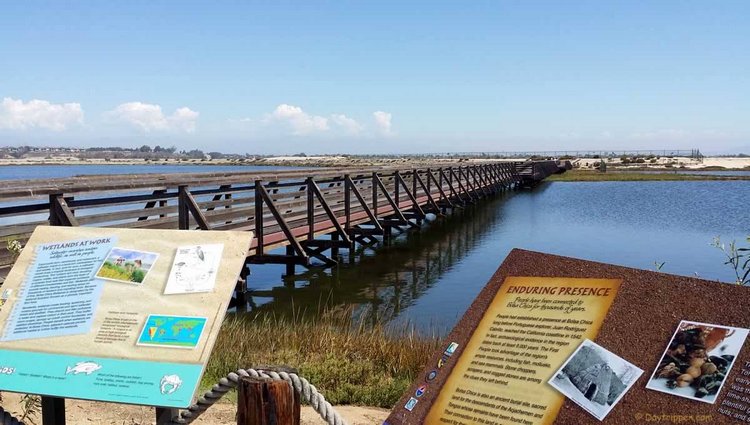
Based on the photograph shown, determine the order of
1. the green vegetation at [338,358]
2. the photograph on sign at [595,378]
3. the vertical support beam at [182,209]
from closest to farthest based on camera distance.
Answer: the photograph on sign at [595,378]
the green vegetation at [338,358]
the vertical support beam at [182,209]

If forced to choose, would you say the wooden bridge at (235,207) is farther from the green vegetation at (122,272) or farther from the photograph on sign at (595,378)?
the photograph on sign at (595,378)

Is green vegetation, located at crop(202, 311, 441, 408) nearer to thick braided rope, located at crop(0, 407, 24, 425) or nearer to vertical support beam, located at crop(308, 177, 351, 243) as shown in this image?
thick braided rope, located at crop(0, 407, 24, 425)

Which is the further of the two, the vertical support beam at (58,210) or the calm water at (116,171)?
the calm water at (116,171)

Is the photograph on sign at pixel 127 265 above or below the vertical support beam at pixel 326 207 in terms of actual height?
above

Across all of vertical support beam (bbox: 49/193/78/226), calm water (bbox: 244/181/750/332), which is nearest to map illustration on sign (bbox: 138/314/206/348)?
vertical support beam (bbox: 49/193/78/226)

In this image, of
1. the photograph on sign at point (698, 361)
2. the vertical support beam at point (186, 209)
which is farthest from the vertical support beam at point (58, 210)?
the photograph on sign at point (698, 361)

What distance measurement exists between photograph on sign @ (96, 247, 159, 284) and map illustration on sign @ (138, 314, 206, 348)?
38cm

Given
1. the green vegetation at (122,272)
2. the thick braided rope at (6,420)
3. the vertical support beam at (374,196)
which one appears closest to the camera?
the thick braided rope at (6,420)

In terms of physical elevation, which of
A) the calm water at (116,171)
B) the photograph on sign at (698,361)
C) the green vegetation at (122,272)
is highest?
the green vegetation at (122,272)

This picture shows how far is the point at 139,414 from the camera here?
540 cm

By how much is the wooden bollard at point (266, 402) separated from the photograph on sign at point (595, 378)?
3.66 ft

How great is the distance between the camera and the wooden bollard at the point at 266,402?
277 centimetres

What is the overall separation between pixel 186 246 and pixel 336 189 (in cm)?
1370

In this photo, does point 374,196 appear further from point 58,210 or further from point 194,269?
point 194,269
